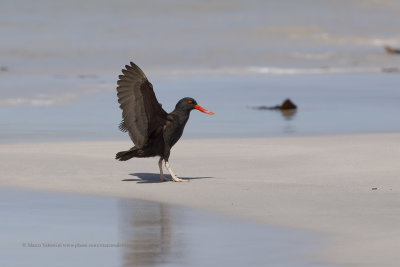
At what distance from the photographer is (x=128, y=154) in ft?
30.7

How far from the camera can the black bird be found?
9.19 m

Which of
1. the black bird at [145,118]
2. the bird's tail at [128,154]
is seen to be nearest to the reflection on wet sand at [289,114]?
the black bird at [145,118]

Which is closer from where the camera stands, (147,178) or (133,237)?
(133,237)

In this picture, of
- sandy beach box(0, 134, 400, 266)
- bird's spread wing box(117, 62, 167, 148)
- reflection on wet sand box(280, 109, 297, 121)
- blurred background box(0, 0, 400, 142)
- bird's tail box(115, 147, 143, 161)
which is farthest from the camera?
reflection on wet sand box(280, 109, 297, 121)

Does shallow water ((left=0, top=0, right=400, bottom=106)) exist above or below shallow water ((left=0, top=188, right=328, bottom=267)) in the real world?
above

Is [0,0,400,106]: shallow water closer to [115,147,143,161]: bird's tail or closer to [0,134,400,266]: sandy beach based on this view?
[0,134,400,266]: sandy beach

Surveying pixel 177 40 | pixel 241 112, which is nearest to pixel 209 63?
pixel 177 40

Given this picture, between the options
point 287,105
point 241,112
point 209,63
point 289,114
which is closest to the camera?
point 289,114

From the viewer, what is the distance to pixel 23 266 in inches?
236

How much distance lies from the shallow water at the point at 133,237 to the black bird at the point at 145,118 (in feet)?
4.30

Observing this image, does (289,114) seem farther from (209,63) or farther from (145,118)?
(209,63)

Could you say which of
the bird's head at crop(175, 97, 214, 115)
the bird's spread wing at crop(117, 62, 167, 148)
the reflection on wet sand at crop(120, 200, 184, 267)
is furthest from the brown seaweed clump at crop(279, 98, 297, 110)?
the reflection on wet sand at crop(120, 200, 184, 267)

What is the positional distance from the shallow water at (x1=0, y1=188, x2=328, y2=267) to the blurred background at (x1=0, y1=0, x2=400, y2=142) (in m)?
4.61

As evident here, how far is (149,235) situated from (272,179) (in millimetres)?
2651
